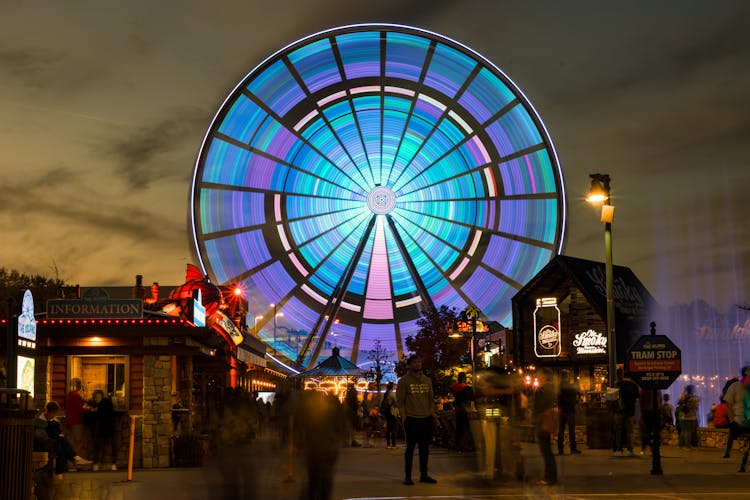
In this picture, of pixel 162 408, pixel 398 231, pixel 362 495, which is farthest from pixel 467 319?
pixel 362 495

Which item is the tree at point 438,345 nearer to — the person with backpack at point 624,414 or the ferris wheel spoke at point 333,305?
the ferris wheel spoke at point 333,305

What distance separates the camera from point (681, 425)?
22.1 m

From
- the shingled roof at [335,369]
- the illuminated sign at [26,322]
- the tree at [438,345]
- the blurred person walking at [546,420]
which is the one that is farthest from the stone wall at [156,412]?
the tree at [438,345]

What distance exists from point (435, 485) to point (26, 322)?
17.5 feet

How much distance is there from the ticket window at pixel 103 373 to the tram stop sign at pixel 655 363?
376 inches

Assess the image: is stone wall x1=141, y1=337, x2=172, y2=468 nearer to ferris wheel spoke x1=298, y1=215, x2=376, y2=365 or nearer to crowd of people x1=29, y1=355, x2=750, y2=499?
crowd of people x1=29, y1=355, x2=750, y2=499

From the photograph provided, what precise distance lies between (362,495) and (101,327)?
8608mm

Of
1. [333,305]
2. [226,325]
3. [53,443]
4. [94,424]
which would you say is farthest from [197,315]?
[333,305]

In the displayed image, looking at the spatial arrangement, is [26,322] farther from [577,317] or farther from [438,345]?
[438,345]

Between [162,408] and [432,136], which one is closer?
[162,408]

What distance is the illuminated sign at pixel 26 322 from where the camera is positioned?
476 inches

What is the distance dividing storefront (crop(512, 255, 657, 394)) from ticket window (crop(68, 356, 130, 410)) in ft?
53.5

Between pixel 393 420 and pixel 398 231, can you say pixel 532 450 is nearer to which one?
pixel 393 420

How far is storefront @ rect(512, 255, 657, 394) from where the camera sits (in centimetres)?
3278
